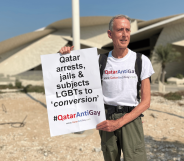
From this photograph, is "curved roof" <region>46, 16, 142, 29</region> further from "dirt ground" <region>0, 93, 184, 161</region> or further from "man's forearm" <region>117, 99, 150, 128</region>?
"man's forearm" <region>117, 99, 150, 128</region>

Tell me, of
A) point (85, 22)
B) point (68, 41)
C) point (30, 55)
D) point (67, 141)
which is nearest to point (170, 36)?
point (85, 22)

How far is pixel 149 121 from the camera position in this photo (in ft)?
16.7

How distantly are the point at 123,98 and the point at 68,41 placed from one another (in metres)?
30.0

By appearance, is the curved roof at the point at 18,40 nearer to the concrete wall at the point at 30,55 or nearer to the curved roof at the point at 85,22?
the concrete wall at the point at 30,55

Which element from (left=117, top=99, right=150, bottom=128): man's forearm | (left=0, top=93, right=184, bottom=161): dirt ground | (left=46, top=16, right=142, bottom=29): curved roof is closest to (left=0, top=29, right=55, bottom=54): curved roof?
(left=46, top=16, right=142, bottom=29): curved roof

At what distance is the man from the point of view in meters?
1.37

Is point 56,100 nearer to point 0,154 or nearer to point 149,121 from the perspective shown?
point 0,154

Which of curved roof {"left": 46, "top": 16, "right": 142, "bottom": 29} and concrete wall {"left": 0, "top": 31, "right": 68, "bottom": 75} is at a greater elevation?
curved roof {"left": 46, "top": 16, "right": 142, "bottom": 29}

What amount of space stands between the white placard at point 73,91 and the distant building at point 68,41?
20862 millimetres

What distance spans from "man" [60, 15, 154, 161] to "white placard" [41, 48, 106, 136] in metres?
0.10

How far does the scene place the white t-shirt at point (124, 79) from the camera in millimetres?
1392

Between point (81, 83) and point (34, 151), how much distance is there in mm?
2581

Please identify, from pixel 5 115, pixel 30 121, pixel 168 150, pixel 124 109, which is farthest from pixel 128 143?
pixel 5 115

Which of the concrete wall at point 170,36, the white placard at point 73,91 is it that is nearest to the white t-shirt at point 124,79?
the white placard at point 73,91
